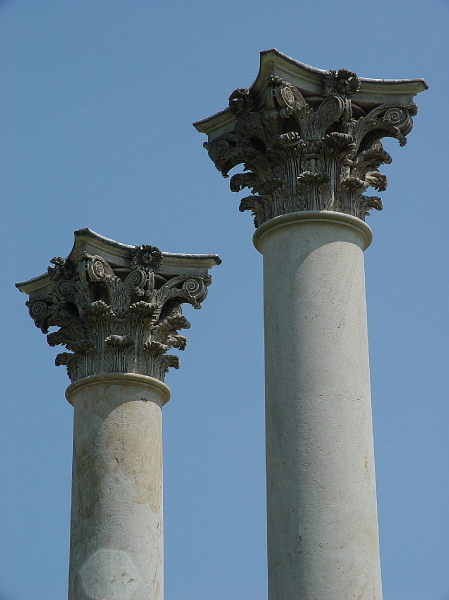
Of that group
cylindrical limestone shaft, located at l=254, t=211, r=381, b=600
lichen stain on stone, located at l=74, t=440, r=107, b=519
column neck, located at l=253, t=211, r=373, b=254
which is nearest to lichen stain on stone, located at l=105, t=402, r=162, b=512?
lichen stain on stone, located at l=74, t=440, r=107, b=519

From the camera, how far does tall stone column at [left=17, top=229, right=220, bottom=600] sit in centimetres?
3566

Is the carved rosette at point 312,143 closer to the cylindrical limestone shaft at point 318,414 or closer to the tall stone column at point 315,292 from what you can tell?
the tall stone column at point 315,292

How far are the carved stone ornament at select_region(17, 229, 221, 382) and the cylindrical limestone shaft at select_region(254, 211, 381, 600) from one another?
10.2 meters

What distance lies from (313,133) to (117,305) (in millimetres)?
11136

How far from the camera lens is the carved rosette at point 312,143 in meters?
29.0

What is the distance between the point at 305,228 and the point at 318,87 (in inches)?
150

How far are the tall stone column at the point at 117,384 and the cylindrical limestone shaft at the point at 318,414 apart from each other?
1034 cm

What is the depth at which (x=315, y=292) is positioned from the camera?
27172mm

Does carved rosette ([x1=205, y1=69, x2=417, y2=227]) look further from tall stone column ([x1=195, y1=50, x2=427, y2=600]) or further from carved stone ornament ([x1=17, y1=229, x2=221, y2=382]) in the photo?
carved stone ornament ([x1=17, y1=229, x2=221, y2=382])

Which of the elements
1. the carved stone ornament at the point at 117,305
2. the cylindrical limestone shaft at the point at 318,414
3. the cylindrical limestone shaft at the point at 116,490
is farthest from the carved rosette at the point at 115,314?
the cylindrical limestone shaft at the point at 318,414

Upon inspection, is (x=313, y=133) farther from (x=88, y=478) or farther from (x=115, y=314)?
(x=88, y=478)

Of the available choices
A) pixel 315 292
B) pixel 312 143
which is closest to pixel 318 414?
pixel 315 292

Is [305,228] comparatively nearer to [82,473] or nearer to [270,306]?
[270,306]

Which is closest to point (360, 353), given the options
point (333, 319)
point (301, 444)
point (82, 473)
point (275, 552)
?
point (333, 319)
